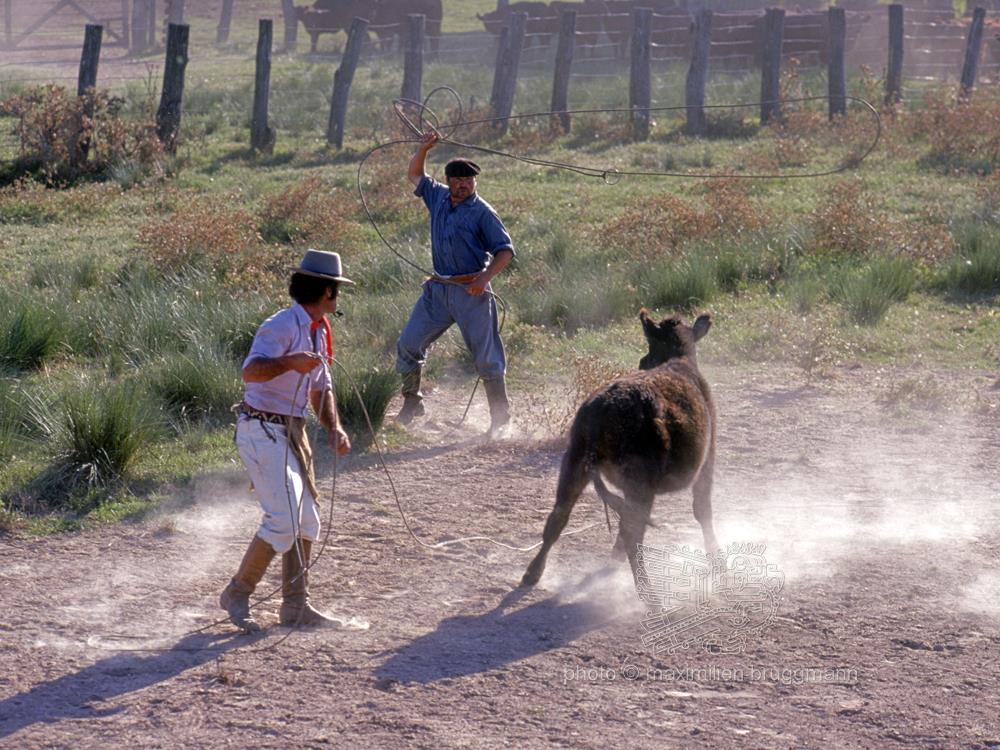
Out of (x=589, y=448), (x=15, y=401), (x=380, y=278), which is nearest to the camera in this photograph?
(x=589, y=448)

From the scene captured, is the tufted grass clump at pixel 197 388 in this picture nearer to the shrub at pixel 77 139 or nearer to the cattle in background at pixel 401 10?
the shrub at pixel 77 139

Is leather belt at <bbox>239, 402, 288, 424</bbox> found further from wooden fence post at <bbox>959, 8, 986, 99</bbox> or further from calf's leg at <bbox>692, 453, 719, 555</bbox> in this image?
wooden fence post at <bbox>959, 8, 986, 99</bbox>

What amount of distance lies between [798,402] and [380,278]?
415 cm

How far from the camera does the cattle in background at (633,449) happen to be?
516cm

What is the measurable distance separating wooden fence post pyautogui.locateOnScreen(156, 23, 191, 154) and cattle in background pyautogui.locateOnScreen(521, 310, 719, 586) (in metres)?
12.4

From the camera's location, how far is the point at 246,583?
4891mm

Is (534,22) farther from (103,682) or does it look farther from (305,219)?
(103,682)

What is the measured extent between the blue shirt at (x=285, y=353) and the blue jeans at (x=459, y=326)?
2647 millimetres

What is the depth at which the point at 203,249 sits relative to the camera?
11.2 meters

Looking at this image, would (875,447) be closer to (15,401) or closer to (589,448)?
(589,448)

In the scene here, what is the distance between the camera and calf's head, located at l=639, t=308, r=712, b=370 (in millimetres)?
6105

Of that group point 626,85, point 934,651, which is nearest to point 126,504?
point 934,651

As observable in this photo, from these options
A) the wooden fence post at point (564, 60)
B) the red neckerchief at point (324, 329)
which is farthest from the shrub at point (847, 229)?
the red neckerchief at point (324, 329)

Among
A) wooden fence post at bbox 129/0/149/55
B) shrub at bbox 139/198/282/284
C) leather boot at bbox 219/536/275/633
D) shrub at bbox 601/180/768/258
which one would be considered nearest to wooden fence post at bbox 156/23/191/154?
shrub at bbox 139/198/282/284
